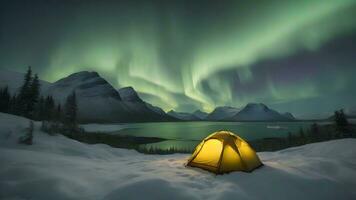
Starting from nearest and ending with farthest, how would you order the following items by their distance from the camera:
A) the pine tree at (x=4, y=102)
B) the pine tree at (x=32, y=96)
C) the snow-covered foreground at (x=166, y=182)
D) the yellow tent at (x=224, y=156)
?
the snow-covered foreground at (x=166, y=182) → the yellow tent at (x=224, y=156) → the pine tree at (x=32, y=96) → the pine tree at (x=4, y=102)

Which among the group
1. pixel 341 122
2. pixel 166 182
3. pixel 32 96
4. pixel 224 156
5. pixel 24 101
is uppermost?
pixel 32 96

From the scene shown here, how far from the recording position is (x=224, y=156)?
8.31 metres

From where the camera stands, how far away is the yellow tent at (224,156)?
8117 mm

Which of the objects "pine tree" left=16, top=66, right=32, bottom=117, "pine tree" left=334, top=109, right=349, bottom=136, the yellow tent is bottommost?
the yellow tent

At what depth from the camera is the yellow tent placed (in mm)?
8117

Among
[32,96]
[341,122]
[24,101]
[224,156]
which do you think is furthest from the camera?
[32,96]

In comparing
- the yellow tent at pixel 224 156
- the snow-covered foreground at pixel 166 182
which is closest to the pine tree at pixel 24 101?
the snow-covered foreground at pixel 166 182

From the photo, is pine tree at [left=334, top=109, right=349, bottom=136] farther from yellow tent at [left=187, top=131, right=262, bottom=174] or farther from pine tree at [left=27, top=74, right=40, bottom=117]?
Result: pine tree at [left=27, top=74, right=40, bottom=117]

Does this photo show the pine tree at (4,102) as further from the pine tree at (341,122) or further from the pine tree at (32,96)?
the pine tree at (341,122)

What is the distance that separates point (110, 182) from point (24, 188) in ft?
7.77

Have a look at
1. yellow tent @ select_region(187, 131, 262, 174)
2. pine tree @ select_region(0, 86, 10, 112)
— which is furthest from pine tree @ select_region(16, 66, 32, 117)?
yellow tent @ select_region(187, 131, 262, 174)

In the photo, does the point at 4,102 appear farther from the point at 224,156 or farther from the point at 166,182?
the point at 224,156

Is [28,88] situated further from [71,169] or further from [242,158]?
[242,158]

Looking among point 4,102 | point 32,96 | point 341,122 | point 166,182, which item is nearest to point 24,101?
point 32,96
